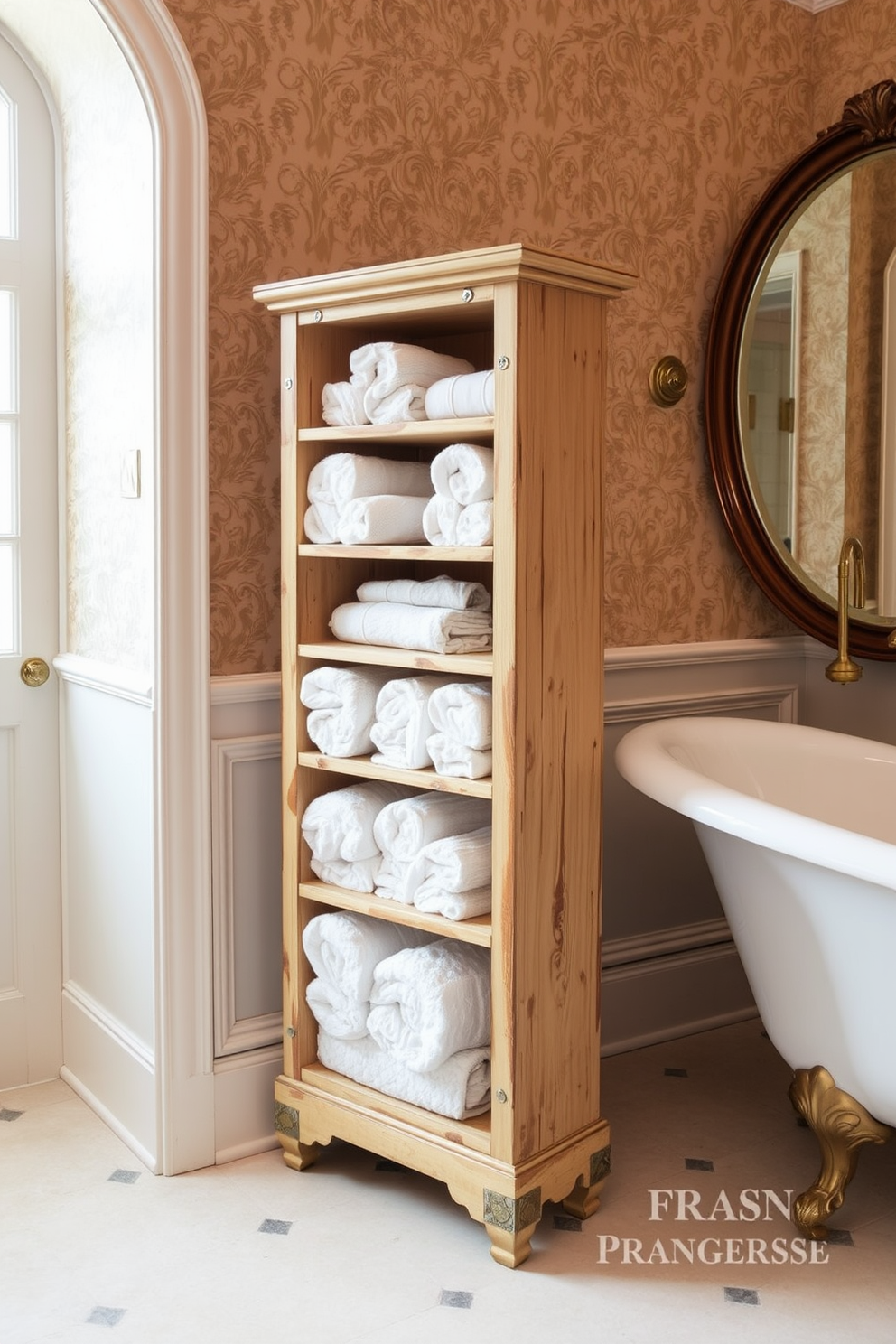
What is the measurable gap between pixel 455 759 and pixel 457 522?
0.38m

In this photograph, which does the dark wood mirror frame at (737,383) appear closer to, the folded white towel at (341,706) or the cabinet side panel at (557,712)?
the cabinet side panel at (557,712)

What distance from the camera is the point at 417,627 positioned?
217 centimetres

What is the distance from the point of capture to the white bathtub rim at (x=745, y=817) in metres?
1.86

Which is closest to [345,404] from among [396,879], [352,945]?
[396,879]

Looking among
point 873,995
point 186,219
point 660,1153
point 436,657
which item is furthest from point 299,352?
point 660,1153

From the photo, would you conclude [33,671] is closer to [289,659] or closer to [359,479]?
[289,659]

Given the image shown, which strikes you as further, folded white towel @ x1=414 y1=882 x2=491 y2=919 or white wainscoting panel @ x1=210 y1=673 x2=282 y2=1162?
white wainscoting panel @ x1=210 y1=673 x2=282 y2=1162

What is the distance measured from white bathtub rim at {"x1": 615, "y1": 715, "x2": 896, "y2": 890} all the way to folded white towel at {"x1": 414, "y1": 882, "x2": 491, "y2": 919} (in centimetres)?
32

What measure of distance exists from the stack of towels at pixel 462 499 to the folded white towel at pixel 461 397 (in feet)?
0.20

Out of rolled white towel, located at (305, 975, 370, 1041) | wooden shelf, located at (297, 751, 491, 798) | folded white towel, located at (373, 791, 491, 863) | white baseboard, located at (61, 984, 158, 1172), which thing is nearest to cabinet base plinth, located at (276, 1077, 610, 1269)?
rolled white towel, located at (305, 975, 370, 1041)

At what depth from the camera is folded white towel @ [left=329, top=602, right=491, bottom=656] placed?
2.14 metres

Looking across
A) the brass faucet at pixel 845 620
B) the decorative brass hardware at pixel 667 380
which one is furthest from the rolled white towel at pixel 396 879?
the decorative brass hardware at pixel 667 380

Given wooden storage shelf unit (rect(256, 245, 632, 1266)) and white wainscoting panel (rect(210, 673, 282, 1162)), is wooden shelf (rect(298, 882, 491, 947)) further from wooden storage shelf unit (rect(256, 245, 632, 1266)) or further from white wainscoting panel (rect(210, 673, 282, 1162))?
white wainscoting panel (rect(210, 673, 282, 1162))

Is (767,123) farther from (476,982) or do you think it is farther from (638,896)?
(476,982)
